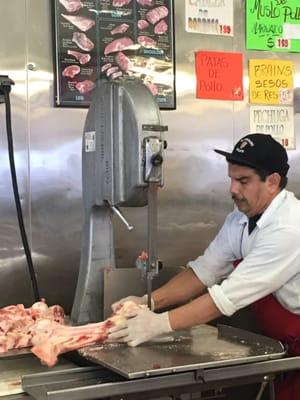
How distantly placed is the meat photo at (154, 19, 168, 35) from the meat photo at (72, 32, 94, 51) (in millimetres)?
301

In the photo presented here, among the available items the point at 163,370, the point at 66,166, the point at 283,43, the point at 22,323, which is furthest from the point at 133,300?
the point at 283,43

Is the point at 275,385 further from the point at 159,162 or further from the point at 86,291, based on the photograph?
the point at 159,162

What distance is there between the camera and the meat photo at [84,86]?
8.59ft

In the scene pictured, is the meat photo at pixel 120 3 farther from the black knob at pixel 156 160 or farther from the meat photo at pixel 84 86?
the black knob at pixel 156 160

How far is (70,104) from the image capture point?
2613 millimetres

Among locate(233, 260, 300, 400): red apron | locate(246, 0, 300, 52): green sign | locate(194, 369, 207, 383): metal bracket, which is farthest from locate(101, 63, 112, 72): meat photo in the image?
locate(194, 369, 207, 383): metal bracket

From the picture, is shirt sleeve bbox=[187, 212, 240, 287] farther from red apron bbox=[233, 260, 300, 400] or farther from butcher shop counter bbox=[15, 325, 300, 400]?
butcher shop counter bbox=[15, 325, 300, 400]

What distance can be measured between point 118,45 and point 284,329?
50.5 inches

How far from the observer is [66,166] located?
266 cm

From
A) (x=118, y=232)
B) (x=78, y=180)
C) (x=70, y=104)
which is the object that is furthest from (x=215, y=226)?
(x=70, y=104)

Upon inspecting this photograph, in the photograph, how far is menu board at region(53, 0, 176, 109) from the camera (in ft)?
8.50

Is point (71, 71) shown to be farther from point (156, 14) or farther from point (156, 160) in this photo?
point (156, 160)

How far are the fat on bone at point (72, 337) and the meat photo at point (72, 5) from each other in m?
1.21

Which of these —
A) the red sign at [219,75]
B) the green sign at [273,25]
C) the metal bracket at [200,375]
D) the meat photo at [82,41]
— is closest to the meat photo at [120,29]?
the meat photo at [82,41]
